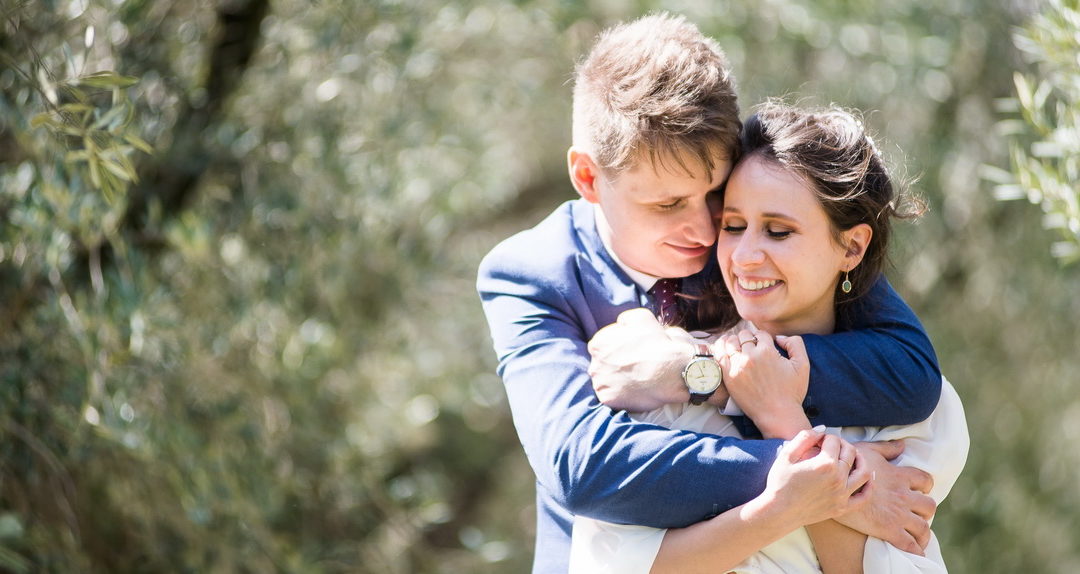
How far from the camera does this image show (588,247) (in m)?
2.59

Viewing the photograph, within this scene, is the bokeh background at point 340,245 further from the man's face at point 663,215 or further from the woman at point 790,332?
the man's face at point 663,215

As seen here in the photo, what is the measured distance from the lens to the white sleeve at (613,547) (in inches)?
87.4

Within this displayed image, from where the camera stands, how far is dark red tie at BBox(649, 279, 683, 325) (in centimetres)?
253

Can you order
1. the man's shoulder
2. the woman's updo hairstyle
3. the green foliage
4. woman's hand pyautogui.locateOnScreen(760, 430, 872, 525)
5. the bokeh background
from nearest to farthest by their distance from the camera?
woman's hand pyautogui.locateOnScreen(760, 430, 872, 525) < the woman's updo hairstyle < the man's shoulder < the green foliage < the bokeh background

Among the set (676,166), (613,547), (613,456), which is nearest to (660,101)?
(676,166)

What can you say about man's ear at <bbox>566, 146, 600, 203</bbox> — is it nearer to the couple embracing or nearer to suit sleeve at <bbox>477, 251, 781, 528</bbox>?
the couple embracing

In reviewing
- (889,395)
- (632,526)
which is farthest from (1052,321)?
(632,526)

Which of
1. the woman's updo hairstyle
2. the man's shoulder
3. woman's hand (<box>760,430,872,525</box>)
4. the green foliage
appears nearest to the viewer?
woman's hand (<box>760,430,872,525</box>)

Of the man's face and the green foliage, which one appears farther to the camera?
the green foliage

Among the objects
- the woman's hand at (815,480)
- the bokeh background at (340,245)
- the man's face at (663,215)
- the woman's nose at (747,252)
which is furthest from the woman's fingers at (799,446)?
the bokeh background at (340,245)

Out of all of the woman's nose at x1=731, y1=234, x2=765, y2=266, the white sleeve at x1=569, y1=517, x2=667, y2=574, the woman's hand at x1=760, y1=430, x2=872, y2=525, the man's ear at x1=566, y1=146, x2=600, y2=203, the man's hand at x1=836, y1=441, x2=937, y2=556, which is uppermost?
the woman's nose at x1=731, y1=234, x2=765, y2=266

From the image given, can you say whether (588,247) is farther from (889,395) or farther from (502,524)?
A: (502,524)

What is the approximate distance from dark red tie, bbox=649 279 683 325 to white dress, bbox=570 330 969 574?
0.83ft

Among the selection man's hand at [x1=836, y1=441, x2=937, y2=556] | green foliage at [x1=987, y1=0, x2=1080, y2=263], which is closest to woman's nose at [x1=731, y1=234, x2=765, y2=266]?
man's hand at [x1=836, y1=441, x2=937, y2=556]
